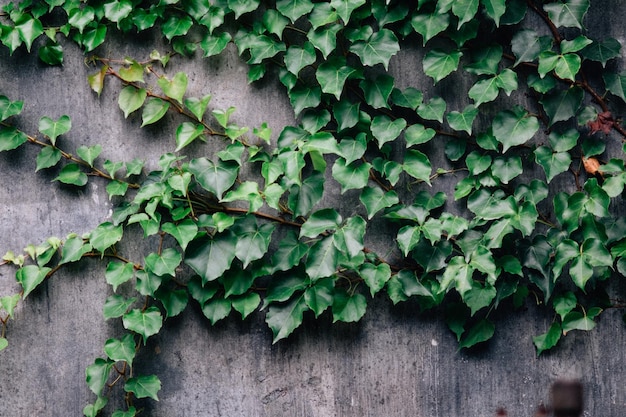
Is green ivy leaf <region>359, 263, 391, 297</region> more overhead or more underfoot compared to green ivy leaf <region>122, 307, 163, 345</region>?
more overhead

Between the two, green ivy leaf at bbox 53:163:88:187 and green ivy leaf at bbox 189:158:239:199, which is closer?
green ivy leaf at bbox 189:158:239:199

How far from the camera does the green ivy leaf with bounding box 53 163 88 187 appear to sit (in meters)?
2.72

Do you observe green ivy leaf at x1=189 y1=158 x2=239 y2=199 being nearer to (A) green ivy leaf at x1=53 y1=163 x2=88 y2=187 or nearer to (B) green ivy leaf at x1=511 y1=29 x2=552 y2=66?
(A) green ivy leaf at x1=53 y1=163 x2=88 y2=187

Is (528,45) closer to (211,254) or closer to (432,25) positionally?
(432,25)

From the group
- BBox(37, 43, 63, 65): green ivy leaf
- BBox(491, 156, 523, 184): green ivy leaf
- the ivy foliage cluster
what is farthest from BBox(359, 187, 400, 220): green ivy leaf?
BBox(37, 43, 63, 65): green ivy leaf

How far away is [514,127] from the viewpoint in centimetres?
262

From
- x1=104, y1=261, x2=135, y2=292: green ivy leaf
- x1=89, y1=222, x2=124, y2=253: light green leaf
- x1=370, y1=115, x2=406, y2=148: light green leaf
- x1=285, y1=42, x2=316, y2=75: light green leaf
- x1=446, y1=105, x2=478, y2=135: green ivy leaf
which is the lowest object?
x1=104, y1=261, x2=135, y2=292: green ivy leaf

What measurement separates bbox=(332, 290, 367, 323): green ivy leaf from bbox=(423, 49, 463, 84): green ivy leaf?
1002 mm

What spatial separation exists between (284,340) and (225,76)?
1226 mm

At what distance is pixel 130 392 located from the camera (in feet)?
9.09

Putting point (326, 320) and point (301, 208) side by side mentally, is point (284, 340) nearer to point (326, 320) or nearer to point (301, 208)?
point (326, 320)

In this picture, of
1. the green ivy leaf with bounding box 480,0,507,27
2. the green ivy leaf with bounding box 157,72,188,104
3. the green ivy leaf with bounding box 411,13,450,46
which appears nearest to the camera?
the green ivy leaf with bounding box 480,0,507,27

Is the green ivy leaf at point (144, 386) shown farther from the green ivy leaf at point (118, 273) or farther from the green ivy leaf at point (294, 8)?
the green ivy leaf at point (294, 8)

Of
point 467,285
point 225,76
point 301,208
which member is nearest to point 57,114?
point 225,76
